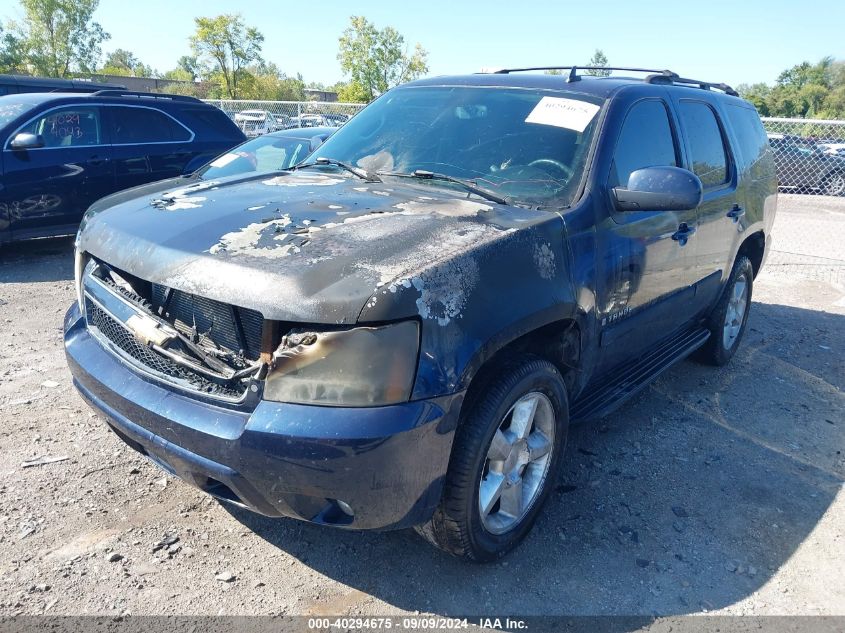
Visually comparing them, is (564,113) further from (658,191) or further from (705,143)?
(705,143)

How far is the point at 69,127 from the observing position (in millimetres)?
7523

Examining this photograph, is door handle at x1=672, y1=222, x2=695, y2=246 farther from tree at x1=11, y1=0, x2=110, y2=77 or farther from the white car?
tree at x1=11, y1=0, x2=110, y2=77

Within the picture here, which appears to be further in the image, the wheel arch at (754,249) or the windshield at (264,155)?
the windshield at (264,155)

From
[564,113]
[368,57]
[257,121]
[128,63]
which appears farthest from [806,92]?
[128,63]

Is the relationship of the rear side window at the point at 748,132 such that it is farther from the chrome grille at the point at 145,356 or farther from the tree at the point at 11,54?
the tree at the point at 11,54

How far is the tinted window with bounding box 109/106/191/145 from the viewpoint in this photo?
7.99 meters

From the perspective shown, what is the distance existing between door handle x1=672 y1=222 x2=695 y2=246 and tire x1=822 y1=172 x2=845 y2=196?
52.9 ft

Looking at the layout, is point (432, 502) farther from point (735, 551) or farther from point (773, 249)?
point (773, 249)

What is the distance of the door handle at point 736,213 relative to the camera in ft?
14.2

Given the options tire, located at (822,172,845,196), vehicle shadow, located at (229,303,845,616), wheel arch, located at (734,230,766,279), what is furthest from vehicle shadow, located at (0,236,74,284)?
tire, located at (822,172,845,196)

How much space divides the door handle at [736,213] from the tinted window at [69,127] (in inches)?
273

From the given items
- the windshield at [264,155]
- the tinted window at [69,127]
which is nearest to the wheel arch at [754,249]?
the windshield at [264,155]

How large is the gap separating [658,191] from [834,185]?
1739 cm

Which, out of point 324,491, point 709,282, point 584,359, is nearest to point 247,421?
point 324,491
